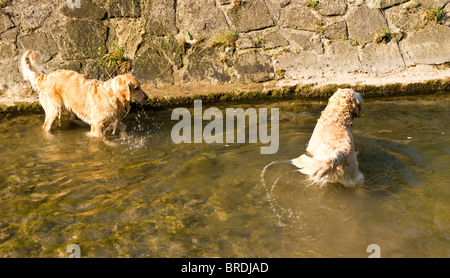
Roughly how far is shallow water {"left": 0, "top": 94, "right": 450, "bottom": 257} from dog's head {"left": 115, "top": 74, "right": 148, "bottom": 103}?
1.79 feet

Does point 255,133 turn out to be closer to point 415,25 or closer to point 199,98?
point 199,98

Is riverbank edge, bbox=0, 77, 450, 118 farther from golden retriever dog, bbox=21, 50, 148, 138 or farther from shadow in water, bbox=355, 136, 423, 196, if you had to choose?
shadow in water, bbox=355, 136, 423, 196

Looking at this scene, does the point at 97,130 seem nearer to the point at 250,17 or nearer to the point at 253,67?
the point at 253,67

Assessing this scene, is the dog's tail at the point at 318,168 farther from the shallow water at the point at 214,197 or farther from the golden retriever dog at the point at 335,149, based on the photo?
the shallow water at the point at 214,197

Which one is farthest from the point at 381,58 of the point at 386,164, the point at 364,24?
the point at 386,164

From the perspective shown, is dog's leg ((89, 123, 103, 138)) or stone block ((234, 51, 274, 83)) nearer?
dog's leg ((89, 123, 103, 138))

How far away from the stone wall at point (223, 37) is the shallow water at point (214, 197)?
1.53 m

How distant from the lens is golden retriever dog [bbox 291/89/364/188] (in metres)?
4.07

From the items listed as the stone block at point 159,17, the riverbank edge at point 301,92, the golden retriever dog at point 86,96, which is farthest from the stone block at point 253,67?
the golden retriever dog at point 86,96

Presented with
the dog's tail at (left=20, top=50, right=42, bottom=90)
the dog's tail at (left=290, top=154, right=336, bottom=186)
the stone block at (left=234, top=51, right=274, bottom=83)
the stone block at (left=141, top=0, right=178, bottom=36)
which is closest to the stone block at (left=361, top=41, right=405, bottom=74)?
the stone block at (left=234, top=51, right=274, bottom=83)

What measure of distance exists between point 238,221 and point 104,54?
15.5 feet

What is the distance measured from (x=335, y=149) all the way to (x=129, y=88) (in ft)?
10.4

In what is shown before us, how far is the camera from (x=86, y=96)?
6.35m

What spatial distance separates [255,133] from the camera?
6254 mm
